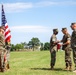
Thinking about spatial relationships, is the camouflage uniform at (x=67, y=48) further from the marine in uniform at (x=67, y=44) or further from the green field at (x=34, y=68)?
the green field at (x=34, y=68)

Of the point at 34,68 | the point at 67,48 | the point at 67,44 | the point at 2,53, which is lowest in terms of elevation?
the point at 34,68

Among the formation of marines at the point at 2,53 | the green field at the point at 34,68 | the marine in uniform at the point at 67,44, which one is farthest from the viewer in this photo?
the marine in uniform at the point at 67,44

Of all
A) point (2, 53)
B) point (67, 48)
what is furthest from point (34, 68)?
point (2, 53)

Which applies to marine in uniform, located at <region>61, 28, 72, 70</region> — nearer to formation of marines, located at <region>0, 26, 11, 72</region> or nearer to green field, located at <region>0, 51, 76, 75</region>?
green field, located at <region>0, 51, 76, 75</region>

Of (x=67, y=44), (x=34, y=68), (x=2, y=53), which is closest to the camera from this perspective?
(x=2, y=53)

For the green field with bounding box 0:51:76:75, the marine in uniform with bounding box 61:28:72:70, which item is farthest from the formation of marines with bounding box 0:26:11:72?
the marine in uniform with bounding box 61:28:72:70

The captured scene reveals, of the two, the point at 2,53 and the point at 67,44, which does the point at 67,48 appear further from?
the point at 2,53

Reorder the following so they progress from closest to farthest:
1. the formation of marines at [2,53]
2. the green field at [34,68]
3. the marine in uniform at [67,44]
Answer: the green field at [34,68]
the formation of marines at [2,53]
the marine in uniform at [67,44]

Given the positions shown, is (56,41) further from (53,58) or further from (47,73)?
(47,73)

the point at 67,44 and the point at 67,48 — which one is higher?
the point at 67,44

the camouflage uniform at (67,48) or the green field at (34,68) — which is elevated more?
the camouflage uniform at (67,48)

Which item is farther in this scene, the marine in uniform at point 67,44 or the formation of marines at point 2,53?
the marine in uniform at point 67,44

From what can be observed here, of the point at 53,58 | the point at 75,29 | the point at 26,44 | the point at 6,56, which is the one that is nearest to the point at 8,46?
the point at 6,56

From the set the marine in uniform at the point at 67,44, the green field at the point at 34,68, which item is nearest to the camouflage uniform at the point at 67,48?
the marine in uniform at the point at 67,44
